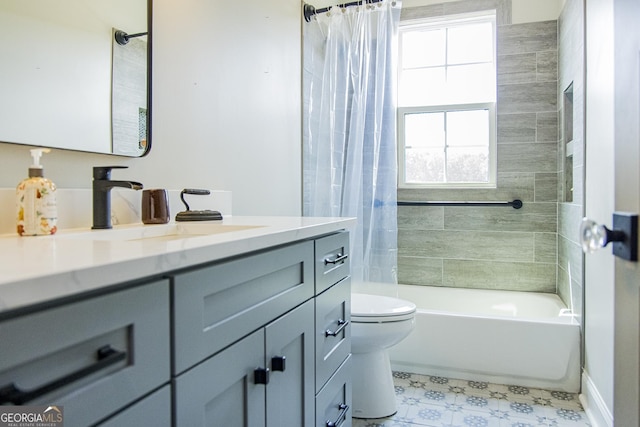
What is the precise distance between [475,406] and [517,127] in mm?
1879

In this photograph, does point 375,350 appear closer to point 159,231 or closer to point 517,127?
point 159,231

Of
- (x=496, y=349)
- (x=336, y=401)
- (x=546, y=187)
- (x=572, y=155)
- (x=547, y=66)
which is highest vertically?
(x=547, y=66)

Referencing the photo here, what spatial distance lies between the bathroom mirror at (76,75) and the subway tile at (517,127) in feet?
8.08

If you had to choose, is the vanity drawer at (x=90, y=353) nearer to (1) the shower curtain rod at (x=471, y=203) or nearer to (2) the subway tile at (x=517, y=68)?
(1) the shower curtain rod at (x=471, y=203)

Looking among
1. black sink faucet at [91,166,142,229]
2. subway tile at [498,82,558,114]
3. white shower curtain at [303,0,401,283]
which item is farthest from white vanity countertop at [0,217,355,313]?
subway tile at [498,82,558,114]

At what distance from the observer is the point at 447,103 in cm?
328

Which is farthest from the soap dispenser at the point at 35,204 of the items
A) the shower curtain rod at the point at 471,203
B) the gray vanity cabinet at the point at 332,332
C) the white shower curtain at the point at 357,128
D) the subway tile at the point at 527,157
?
the subway tile at the point at 527,157

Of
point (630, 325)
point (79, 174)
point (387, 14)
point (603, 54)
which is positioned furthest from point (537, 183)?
point (79, 174)

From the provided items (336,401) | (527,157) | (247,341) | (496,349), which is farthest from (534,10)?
(247,341)

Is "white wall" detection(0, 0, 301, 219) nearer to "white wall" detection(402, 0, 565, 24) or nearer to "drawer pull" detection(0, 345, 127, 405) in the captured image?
"drawer pull" detection(0, 345, 127, 405)

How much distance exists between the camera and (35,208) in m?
0.99

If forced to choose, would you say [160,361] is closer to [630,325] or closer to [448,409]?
[630,325]

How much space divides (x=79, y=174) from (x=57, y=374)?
830mm

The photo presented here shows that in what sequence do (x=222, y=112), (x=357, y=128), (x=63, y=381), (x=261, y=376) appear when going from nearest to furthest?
1. (x=63, y=381)
2. (x=261, y=376)
3. (x=222, y=112)
4. (x=357, y=128)
